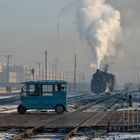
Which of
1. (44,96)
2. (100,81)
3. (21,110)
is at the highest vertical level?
(100,81)

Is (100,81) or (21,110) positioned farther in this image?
(100,81)

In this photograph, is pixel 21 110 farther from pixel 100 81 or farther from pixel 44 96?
pixel 100 81

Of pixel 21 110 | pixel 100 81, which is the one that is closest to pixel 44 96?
pixel 21 110

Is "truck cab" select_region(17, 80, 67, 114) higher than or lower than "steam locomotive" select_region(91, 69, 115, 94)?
lower

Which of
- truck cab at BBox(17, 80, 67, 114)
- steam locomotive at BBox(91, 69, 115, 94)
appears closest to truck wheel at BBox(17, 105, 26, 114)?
truck cab at BBox(17, 80, 67, 114)

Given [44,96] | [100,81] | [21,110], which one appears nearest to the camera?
[44,96]

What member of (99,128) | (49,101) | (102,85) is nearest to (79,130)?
(99,128)

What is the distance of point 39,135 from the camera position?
18.9 metres

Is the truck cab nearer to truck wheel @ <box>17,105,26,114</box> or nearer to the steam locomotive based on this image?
truck wheel @ <box>17,105,26,114</box>

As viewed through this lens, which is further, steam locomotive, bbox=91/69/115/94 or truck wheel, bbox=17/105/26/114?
steam locomotive, bbox=91/69/115/94

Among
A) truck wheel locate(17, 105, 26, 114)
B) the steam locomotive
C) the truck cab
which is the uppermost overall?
the steam locomotive

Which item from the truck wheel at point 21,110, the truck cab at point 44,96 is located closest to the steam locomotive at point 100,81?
the truck cab at point 44,96

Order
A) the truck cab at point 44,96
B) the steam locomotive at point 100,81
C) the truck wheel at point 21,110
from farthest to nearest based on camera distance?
the steam locomotive at point 100,81
the truck wheel at point 21,110
the truck cab at point 44,96

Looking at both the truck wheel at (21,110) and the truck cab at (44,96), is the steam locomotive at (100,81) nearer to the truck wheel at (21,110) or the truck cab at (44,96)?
the truck cab at (44,96)
